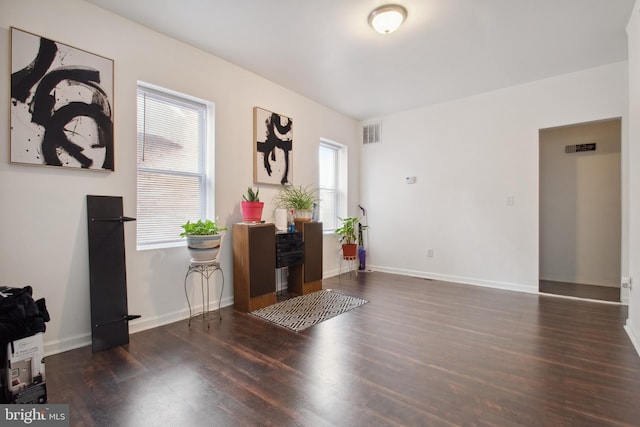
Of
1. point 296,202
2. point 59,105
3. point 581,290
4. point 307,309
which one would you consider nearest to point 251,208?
point 296,202

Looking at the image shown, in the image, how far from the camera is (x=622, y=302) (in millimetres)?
3455

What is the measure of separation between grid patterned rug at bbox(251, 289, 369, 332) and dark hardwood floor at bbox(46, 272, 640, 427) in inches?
5.4

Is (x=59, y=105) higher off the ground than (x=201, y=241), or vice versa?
(x=59, y=105)

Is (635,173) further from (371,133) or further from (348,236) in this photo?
(371,133)

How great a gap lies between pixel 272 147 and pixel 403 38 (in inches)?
78.0

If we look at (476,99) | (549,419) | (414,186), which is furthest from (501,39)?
(549,419)

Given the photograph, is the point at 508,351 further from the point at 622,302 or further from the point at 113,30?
the point at 113,30

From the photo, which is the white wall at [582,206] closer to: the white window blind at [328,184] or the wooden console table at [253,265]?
the white window blind at [328,184]

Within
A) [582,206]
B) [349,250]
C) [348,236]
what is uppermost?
[582,206]

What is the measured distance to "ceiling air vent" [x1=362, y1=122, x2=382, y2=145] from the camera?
17.9 feet

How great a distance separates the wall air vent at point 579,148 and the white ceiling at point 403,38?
1353mm

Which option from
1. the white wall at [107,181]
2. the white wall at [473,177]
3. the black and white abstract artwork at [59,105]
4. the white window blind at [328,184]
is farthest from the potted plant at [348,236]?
the black and white abstract artwork at [59,105]

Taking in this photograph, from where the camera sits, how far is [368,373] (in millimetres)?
1985

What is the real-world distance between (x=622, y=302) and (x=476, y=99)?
3.16 meters
